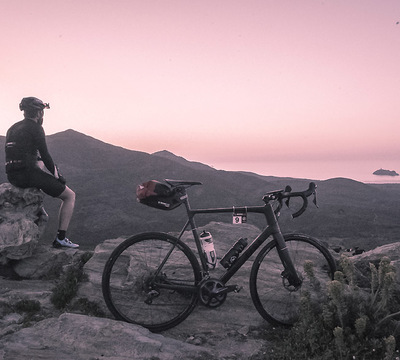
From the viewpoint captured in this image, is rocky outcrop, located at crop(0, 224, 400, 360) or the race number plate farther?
the race number plate

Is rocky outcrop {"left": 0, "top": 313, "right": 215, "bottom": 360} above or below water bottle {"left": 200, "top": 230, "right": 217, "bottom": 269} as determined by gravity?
below

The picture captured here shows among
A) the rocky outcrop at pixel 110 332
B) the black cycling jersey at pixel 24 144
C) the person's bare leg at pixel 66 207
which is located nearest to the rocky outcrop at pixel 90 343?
the rocky outcrop at pixel 110 332

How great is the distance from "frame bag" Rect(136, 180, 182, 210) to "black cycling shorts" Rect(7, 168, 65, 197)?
3.60 m

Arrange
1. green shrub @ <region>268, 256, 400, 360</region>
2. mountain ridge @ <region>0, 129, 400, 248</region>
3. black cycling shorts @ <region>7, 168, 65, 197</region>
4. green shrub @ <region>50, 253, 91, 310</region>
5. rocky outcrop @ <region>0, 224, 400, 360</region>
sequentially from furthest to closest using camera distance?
mountain ridge @ <region>0, 129, 400, 248</region>
black cycling shorts @ <region>7, 168, 65, 197</region>
green shrub @ <region>50, 253, 91, 310</region>
rocky outcrop @ <region>0, 224, 400, 360</region>
green shrub @ <region>268, 256, 400, 360</region>

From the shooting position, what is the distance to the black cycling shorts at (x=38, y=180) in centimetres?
812

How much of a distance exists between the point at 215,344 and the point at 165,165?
243ft

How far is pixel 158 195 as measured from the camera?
17.7 feet

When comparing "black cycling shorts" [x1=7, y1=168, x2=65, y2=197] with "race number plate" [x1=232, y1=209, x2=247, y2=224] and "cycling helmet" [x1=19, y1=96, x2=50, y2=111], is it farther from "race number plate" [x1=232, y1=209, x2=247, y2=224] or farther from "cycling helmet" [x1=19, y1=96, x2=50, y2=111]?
"race number plate" [x1=232, y1=209, x2=247, y2=224]

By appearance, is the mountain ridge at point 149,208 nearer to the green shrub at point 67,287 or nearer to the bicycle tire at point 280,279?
the green shrub at point 67,287

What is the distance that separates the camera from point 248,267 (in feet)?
23.3

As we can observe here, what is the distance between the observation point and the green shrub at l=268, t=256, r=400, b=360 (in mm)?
4332

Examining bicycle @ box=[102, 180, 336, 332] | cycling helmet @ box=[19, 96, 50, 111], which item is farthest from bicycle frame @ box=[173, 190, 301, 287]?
cycling helmet @ box=[19, 96, 50, 111]

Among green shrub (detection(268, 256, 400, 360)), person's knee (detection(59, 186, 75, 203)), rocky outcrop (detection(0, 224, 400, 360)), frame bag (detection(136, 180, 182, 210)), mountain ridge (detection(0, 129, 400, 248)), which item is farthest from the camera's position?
mountain ridge (detection(0, 129, 400, 248))

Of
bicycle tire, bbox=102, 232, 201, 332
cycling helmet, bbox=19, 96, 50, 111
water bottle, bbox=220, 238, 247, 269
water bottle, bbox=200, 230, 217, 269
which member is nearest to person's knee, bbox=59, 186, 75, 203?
cycling helmet, bbox=19, 96, 50, 111
